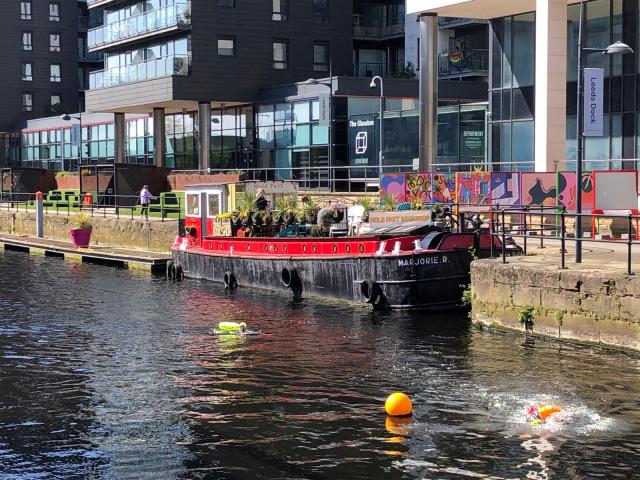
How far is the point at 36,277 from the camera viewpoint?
35.2m

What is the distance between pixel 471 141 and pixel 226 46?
18.5m

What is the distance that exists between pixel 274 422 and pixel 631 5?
26373 millimetres

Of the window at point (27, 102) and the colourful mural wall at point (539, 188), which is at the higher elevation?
the window at point (27, 102)

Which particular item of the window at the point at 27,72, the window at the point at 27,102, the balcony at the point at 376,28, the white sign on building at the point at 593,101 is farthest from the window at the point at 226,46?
the window at the point at 27,72

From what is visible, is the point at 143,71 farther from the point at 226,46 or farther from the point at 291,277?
the point at 291,277

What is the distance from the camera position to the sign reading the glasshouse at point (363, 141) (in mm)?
51281

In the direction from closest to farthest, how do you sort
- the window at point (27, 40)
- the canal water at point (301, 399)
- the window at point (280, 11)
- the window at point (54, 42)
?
1. the canal water at point (301, 399)
2. the window at point (280, 11)
3. the window at point (27, 40)
4. the window at point (54, 42)

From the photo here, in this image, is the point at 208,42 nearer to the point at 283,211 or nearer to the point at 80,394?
the point at 283,211

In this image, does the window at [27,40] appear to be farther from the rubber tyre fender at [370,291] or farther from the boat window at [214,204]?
the rubber tyre fender at [370,291]

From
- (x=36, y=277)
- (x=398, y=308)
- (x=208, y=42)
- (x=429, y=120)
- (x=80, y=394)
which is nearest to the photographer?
(x=80, y=394)

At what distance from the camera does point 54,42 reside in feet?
326

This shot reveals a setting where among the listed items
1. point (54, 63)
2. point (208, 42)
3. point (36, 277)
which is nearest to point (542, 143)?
point (36, 277)

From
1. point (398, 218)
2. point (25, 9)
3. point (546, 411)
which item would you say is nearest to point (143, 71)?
point (398, 218)

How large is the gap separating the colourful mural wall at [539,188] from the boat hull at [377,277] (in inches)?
261
